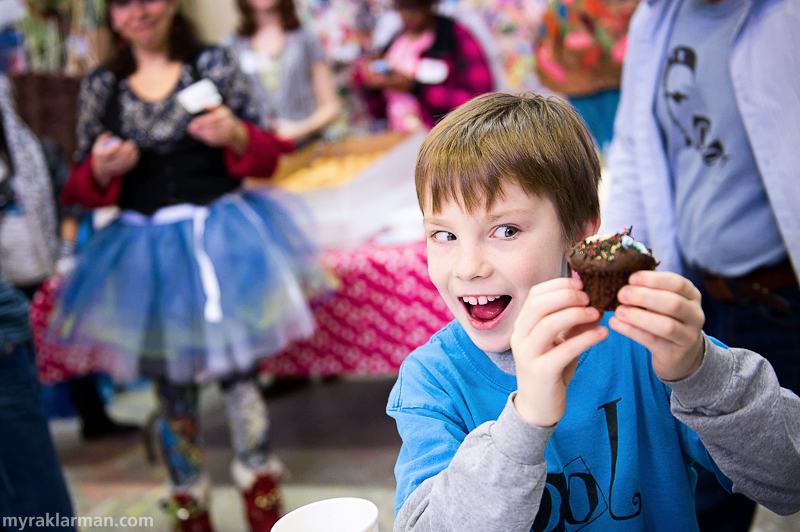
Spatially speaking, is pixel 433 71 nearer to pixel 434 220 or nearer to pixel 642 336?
pixel 434 220

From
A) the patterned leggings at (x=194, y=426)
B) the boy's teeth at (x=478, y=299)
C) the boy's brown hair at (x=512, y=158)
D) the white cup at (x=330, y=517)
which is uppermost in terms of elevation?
the boy's brown hair at (x=512, y=158)

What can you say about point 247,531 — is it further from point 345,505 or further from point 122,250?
point 345,505

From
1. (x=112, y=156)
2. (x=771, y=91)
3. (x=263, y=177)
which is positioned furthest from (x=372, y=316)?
(x=771, y=91)

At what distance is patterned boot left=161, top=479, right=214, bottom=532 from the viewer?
6.65ft

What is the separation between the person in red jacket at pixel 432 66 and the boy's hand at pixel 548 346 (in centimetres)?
236

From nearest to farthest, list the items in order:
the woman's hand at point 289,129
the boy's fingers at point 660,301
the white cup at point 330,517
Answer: the boy's fingers at point 660,301, the white cup at point 330,517, the woman's hand at point 289,129

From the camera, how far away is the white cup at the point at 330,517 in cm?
79

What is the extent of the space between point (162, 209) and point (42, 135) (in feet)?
6.66

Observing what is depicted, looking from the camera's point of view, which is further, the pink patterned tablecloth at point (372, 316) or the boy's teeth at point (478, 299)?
the pink patterned tablecloth at point (372, 316)

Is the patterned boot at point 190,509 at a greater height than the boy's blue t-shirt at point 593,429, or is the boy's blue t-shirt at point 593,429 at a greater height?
the boy's blue t-shirt at point 593,429

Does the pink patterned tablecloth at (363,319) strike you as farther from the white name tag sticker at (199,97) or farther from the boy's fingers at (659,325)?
the boy's fingers at (659,325)

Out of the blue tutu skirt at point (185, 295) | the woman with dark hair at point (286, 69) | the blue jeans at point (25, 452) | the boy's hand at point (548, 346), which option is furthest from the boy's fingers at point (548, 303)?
the woman with dark hair at point (286, 69)

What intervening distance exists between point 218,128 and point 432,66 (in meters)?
1.38

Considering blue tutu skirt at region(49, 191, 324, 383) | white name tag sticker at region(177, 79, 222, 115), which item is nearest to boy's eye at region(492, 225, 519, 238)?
blue tutu skirt at region(49, 191, 324, 383)
